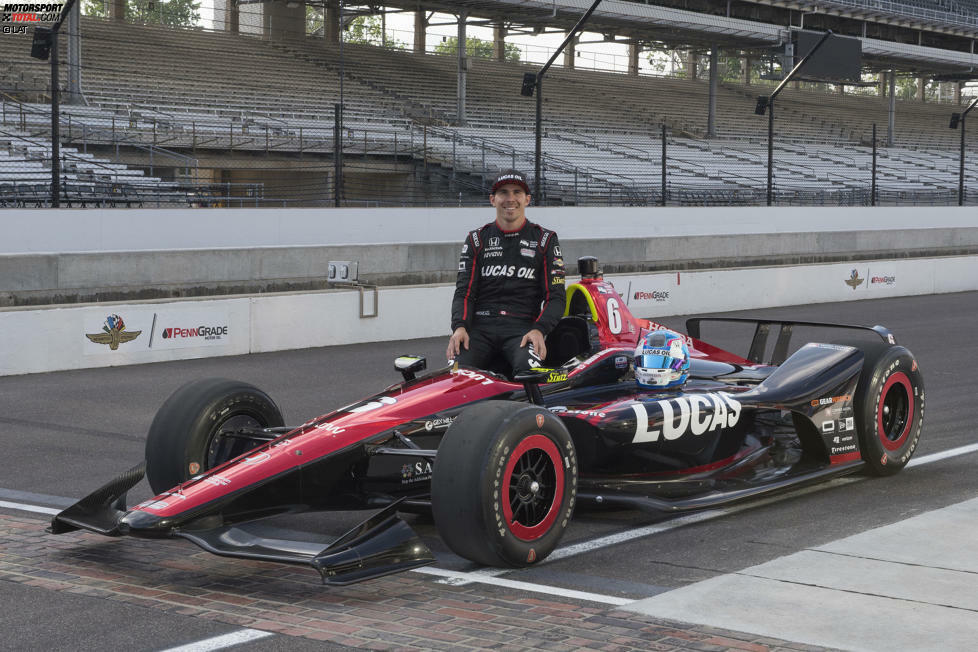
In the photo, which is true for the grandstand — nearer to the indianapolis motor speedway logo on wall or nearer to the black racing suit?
the indianapolis motor speedway logo on wall

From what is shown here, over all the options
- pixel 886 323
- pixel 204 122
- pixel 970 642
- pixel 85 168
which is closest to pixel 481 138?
pixel 204 122

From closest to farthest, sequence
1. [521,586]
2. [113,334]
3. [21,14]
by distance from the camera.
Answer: [521,586] < [113,334] < [21,14]

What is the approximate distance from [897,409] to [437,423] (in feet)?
10.9

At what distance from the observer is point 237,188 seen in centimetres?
2531

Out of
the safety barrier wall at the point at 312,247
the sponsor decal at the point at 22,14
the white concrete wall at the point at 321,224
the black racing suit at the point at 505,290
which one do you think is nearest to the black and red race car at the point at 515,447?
the black racing suit at the point at 505,290

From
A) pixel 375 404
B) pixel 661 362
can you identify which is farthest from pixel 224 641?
pixel 661 362

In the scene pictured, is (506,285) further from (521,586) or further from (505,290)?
(521,586)

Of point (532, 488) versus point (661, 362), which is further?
point (661, 362)

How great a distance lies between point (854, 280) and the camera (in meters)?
23.4

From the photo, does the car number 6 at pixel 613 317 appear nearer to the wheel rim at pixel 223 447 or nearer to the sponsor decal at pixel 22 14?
the wheel rim at pixel 223 447

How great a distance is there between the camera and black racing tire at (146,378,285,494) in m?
6.52

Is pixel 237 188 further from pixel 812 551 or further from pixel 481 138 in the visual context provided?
pixel 812 551

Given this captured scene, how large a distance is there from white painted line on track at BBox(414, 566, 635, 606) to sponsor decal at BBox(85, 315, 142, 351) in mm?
8647

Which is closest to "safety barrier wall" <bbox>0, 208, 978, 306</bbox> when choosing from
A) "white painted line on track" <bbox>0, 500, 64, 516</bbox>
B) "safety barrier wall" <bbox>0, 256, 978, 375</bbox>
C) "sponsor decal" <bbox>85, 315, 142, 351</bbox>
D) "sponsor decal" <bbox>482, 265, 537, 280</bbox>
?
"safety barrier wall" <bbox>0, 256, 978, 375</bbox>
